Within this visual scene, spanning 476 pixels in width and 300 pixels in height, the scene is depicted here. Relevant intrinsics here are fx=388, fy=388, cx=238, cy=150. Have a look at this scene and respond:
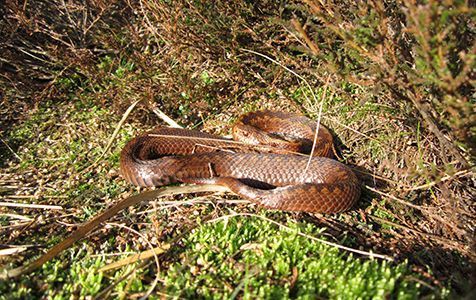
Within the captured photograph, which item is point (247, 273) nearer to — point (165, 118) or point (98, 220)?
point (98, 220)

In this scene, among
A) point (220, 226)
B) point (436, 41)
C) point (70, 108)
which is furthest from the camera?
point (70, 108)

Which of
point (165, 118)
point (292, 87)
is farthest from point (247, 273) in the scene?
point (292, 87)

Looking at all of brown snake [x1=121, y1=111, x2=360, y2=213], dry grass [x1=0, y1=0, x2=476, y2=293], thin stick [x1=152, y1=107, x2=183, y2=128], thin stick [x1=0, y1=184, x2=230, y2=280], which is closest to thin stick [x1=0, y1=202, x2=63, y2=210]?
dry grass [x1=0, y1=0, x2=476, y2=293]

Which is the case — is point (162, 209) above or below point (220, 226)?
below

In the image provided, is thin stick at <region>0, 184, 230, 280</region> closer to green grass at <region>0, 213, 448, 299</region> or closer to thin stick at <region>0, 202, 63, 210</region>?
green grass at <region>0, 213, 448, 299</region>

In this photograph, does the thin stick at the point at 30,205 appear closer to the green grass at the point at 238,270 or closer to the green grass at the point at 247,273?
the green grass at the point at 238,270

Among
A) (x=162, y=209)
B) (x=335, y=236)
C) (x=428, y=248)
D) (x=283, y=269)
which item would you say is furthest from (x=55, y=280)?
(x=428, y=248)

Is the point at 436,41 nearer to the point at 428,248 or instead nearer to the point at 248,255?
the point at 428,248
